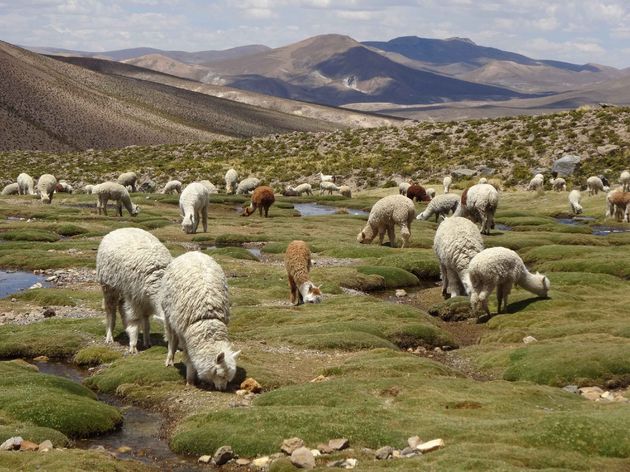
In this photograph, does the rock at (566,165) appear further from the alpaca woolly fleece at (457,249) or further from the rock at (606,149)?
the alpaca woolly fleece at (457,249)

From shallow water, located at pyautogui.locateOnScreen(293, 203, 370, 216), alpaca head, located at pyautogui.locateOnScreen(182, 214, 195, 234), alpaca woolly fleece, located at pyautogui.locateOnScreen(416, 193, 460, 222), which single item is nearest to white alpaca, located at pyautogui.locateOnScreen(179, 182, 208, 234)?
alpaca head, located at pyautogui.locateOnScreen(182, 214, 195, 234)

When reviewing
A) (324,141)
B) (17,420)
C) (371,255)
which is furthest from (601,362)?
(324,141)

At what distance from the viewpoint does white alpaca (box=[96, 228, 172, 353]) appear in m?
→ 22.2

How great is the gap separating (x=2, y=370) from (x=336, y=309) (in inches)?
467

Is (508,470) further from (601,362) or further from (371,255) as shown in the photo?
(371,255)

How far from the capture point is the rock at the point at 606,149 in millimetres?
85188

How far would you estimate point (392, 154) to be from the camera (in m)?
99.9

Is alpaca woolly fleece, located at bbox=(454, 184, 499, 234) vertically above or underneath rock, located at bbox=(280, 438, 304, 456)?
above

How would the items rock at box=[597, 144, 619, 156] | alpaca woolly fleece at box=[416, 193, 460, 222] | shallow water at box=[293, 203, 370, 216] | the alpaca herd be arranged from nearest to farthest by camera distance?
the alpaca herd
alpaca woolly fleece at box=[416, 193, 460, 222]
shallow water at box=[293, 203, 370, 216]
rock at box=[597, 144, 619, 156]

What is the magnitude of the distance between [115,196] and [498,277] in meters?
34.6

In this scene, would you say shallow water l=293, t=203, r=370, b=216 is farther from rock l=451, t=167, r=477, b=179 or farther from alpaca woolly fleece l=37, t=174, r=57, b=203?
alpaca woolly fleece l=37, t=174, r=57, b=203

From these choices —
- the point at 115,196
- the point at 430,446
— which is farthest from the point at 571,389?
the point at 115,196

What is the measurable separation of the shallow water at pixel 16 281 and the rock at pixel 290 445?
20467 millimetres

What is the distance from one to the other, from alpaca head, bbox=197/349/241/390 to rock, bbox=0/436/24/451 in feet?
16.4
